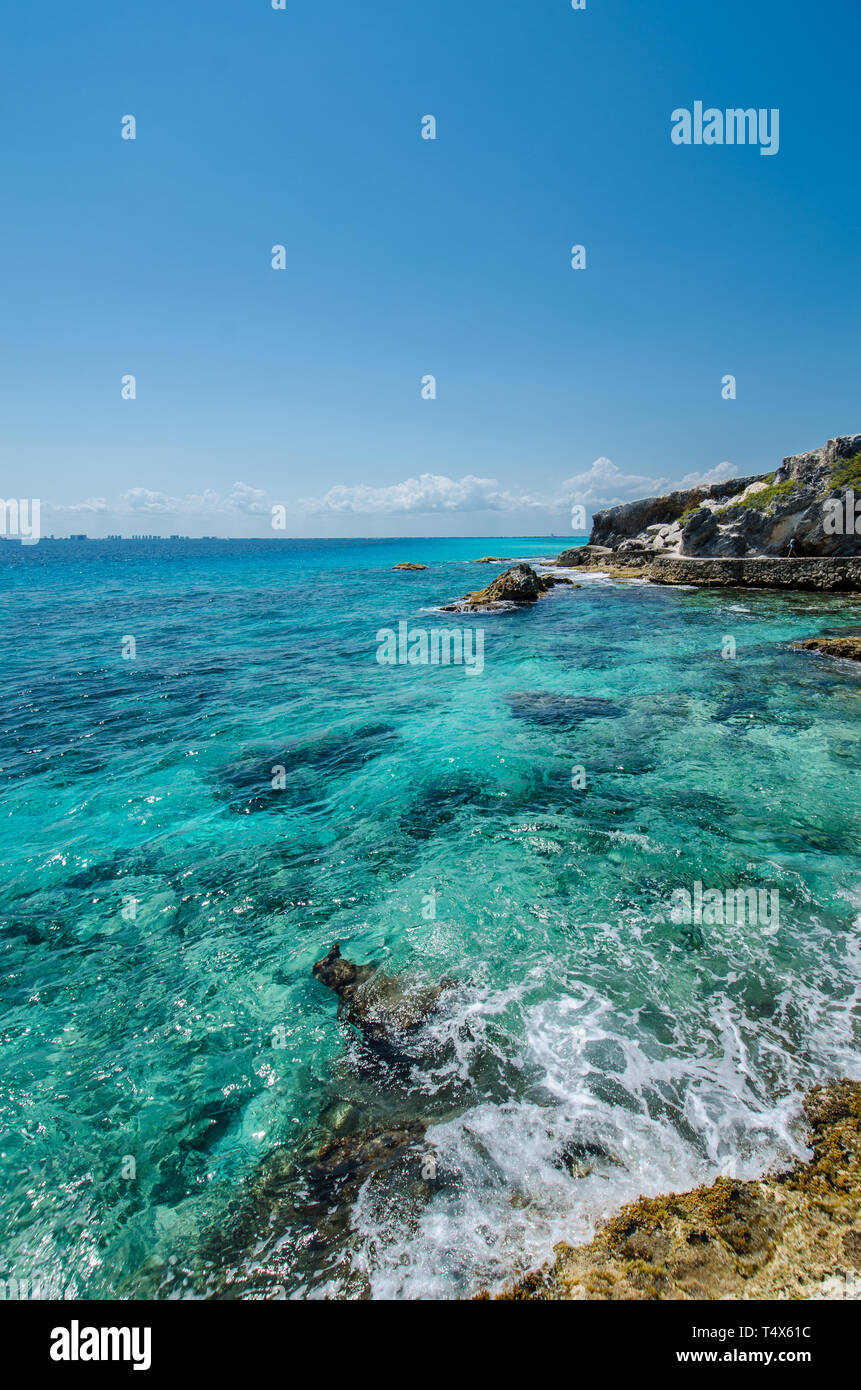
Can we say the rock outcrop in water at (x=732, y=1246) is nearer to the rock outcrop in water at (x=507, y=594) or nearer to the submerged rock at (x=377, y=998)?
the submerged rock at (x=377, y=998)

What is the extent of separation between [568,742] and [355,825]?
21.2 ft

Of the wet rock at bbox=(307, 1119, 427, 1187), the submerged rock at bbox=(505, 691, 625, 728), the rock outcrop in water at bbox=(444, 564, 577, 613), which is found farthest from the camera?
the rock outcrop in water at bbox=(444, 564, 577, 613)

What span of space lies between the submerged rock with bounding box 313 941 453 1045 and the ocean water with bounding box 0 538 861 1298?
20 centimetres

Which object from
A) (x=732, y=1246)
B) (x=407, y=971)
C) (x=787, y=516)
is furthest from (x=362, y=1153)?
(x=787, y=516)

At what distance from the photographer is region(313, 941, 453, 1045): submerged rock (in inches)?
237

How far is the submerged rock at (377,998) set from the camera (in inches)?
237

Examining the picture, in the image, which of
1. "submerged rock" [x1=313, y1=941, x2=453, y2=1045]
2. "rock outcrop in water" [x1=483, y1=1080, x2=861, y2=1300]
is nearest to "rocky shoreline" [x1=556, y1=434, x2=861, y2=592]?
"rock outcrop in water" [x1=483, y1=1080, x2=861, y2=1300]

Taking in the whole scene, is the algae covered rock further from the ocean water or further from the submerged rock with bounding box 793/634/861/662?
the ocean water

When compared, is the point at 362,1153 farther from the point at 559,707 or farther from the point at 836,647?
the point at 836,647

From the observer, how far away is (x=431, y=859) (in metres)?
9.28

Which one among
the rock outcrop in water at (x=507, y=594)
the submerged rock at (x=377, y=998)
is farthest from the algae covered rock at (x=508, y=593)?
the submerged rock at (x=377, y=998)

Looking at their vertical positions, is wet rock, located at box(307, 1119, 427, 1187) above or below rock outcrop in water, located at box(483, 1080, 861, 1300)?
below
